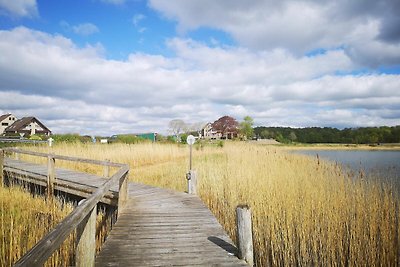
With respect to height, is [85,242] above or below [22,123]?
below

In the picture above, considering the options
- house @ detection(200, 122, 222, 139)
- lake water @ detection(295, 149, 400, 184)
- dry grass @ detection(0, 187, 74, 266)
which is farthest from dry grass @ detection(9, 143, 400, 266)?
house @ detection(200, 122, 222, 139)

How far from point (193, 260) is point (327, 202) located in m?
3.57

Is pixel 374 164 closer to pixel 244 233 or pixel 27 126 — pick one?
pixel 244 233

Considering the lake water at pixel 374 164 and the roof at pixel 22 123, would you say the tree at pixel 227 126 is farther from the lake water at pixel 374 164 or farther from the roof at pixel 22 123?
the roof at pixel 22 123

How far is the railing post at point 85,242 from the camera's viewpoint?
9.27 feet

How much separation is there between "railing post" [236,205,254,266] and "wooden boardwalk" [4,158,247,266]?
116mm

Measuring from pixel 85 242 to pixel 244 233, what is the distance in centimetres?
195

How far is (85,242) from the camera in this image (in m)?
2.86

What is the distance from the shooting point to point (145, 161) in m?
17.1

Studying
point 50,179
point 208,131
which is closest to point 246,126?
point 208,131

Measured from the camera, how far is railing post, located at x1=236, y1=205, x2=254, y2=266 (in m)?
3.48

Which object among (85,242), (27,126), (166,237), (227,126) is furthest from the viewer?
(227,126)

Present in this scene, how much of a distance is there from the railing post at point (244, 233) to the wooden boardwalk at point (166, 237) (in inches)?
4.5

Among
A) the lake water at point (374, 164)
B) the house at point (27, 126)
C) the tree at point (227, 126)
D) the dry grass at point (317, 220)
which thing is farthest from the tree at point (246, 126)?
the dry grass at point (317, 220)
